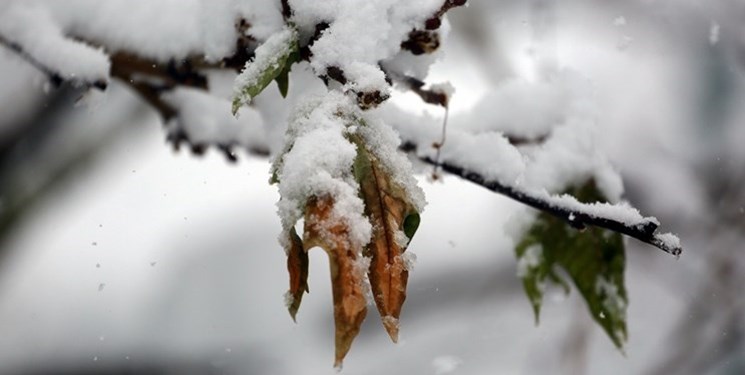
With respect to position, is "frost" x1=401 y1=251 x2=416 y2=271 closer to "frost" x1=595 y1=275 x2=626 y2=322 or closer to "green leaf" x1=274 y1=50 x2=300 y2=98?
"green leaf" x1=274 y1=50 x2=300 y2=98

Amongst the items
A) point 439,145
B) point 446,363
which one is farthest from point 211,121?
point 446,363

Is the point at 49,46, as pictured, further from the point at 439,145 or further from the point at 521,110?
the point at 521,110

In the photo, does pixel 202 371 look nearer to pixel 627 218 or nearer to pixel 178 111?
pixel 178 111

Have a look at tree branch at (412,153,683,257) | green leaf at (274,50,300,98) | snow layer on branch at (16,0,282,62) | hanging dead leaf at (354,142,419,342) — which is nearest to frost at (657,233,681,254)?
tree branch at (412,153,683,257)

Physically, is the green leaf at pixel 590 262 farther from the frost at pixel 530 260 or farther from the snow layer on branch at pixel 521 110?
the snow layer on branch at pixel 521 110

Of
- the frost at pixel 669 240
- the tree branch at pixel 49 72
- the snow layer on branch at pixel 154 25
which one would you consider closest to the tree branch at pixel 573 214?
the frost at pixel 669 240

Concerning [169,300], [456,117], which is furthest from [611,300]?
[169,300]
